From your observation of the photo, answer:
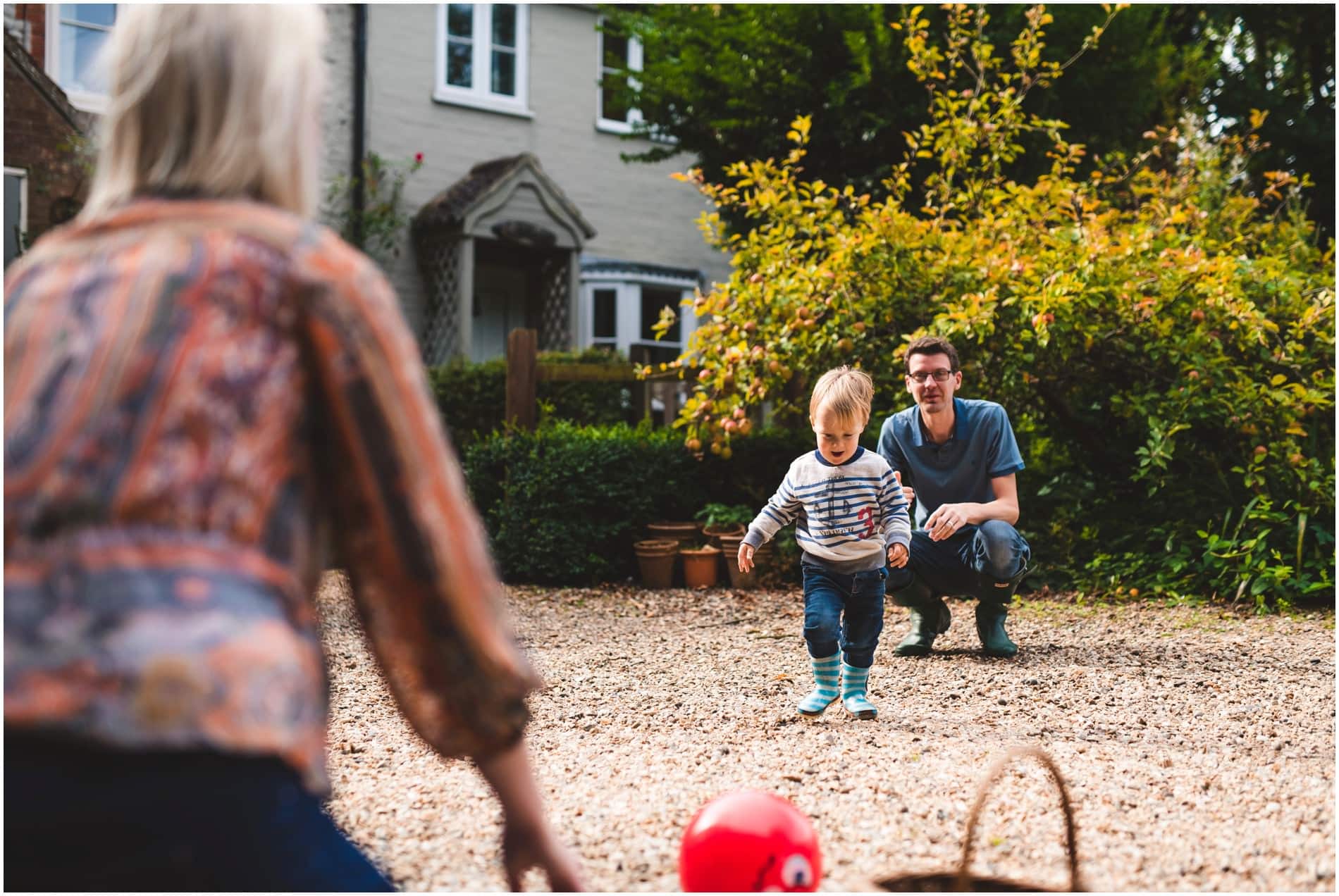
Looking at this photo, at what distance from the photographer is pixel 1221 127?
15.6 m

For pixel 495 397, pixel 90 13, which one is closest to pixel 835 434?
pixel 495 397

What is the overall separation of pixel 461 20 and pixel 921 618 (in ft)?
36.5

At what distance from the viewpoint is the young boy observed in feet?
13.8

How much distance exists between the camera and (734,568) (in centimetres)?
796

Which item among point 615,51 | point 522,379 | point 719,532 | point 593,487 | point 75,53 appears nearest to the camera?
point 593,487

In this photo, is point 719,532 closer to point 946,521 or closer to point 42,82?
point 946,521

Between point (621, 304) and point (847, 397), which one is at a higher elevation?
point (621, 304)

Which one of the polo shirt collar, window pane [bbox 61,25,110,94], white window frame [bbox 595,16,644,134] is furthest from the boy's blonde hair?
white window frame [bbox 595,16,644,134]

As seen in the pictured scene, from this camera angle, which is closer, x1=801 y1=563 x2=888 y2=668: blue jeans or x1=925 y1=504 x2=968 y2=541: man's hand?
x1=801 y1=563 x2=888 y2=668: blue jeans

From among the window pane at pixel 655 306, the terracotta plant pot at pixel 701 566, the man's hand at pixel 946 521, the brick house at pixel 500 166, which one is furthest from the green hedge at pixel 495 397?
the man's hand at pixel 946 521

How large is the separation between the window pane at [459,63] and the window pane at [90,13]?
363cm

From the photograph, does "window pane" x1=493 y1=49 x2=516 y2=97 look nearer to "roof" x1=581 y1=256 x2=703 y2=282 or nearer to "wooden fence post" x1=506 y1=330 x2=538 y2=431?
"roof" x1=581 y1=256 x2=703 y2=282

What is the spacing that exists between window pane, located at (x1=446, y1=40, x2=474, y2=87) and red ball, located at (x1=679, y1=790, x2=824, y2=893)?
521 inches

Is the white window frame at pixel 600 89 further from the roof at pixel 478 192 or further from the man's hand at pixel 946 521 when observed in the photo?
the man's hand at pixel 946 521
